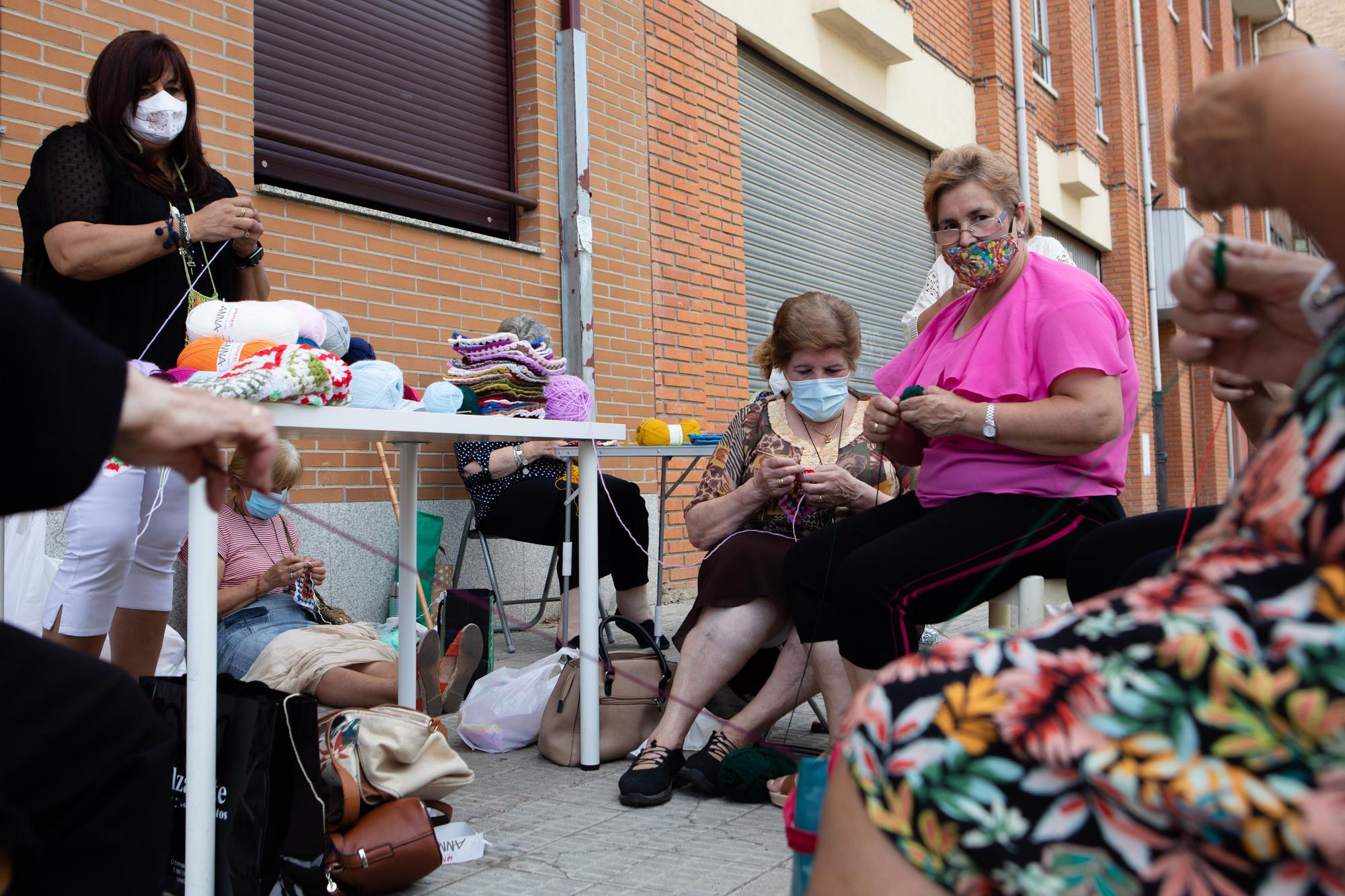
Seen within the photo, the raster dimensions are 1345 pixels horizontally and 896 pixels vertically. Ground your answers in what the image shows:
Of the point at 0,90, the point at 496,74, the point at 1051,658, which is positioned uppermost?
the point at 496,74

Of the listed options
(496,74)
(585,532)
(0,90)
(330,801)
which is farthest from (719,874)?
(496,74)

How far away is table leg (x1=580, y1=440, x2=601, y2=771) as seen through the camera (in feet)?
10.5

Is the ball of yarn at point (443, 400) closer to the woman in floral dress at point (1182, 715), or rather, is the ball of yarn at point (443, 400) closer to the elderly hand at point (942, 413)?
the elderly hand at point (942, 413)

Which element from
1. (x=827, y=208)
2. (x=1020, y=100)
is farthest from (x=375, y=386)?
(x=1020, y=100)

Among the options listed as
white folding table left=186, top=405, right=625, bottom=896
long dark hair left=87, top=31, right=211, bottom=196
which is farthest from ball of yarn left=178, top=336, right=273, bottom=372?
long dark hair left=87, top=31, right=211, bottom=196

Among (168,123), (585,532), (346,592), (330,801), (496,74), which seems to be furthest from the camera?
(496,74)

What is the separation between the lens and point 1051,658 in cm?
100

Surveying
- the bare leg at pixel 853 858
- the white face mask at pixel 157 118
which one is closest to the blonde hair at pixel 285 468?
the white face mask at pixel 157 118

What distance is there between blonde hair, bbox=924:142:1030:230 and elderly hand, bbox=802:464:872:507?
73cm

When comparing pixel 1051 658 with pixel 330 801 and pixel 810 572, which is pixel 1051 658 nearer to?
pixel 330 801

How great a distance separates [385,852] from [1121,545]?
1.63m

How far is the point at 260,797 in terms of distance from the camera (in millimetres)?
2076

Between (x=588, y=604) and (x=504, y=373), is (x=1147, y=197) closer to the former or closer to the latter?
(x=504, y=373)

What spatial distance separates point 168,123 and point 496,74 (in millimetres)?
3525
